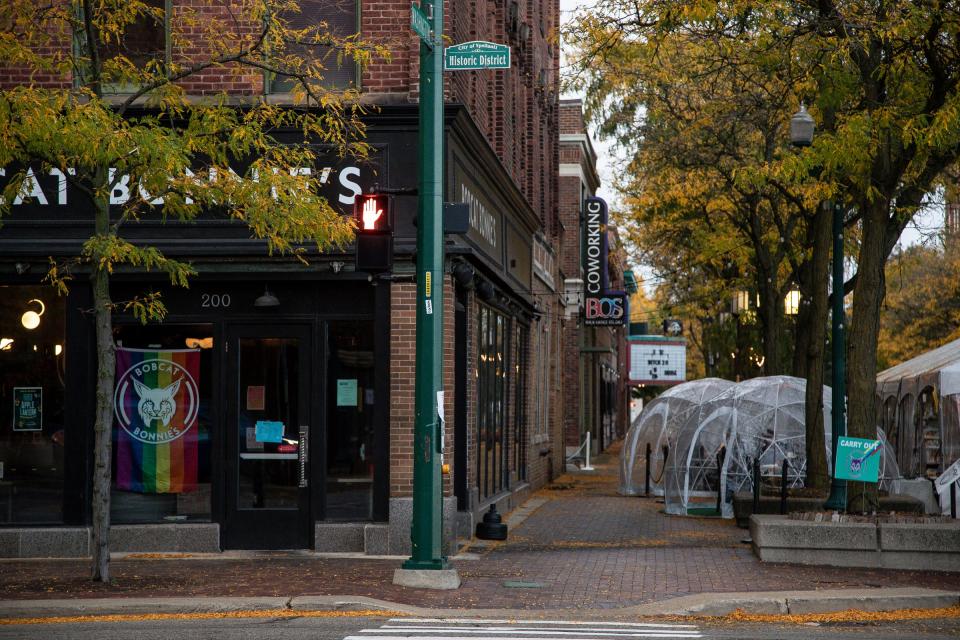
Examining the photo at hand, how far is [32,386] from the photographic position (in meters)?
15.3

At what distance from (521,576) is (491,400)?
22.2 feet

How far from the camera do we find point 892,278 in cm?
5203

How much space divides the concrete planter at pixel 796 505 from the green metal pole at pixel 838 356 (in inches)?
44.4

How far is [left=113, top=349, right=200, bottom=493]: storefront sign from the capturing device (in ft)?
50.6

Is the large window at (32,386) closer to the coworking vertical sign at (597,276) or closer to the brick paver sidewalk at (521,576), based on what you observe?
the brick paver sidewalk at (521,576)

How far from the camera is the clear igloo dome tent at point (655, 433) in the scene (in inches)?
1073

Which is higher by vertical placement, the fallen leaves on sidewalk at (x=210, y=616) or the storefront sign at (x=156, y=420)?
the storefront sign at (x=156, y=420)

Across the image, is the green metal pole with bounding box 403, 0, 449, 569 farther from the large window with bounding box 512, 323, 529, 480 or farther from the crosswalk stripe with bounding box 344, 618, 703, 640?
the large window with bounding box 512, 323, 529, 480

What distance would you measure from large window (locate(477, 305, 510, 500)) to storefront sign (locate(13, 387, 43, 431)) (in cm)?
603

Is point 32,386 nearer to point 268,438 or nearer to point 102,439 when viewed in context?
point 268,438

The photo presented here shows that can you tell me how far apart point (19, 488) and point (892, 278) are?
43479mm

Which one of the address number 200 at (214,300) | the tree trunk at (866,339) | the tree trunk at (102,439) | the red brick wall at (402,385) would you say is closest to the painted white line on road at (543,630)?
the tree trunk at (102,439)

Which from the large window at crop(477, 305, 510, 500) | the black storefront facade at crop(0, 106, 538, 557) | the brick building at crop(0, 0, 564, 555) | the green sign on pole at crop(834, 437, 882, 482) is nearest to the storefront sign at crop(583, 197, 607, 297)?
the large window at crop(477, 305, 510, 500)

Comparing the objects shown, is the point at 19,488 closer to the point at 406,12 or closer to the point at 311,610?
the point at 311,610
